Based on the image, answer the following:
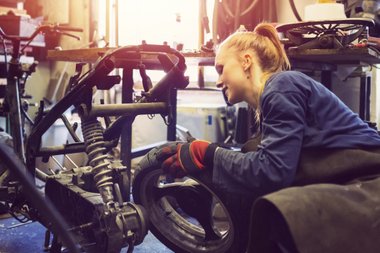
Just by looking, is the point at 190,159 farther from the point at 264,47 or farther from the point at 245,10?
the point at 245,10

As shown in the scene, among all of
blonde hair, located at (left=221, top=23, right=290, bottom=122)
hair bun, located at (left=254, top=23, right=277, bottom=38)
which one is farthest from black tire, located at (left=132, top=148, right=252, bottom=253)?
hair bun, located at (left=254, top=23, right=277, bottom=38)

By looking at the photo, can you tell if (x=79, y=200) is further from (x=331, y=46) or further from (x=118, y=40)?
(x=118, y=40)

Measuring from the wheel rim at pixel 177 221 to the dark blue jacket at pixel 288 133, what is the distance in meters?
0.44

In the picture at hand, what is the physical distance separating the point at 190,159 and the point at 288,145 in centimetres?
37

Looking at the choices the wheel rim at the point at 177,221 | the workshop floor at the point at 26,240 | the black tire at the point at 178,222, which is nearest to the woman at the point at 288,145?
the black tire at the point at 178,222

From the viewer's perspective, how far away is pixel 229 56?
5.13ft

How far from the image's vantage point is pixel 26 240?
2.28 m

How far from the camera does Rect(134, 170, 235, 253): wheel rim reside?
1.82m

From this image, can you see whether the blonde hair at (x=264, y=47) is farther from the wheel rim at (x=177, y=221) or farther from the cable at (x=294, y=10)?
the cable at (x=294, y=10)

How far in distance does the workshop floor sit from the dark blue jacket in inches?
36.9

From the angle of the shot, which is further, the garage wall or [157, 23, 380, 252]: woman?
the garage wall

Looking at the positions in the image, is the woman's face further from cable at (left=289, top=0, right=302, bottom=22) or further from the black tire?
cable at (left=289, top=0, right=302, bottom=22)

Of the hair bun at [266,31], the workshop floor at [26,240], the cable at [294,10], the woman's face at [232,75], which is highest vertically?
the cable at [294,10]

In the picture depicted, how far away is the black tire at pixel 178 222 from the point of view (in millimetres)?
1609
